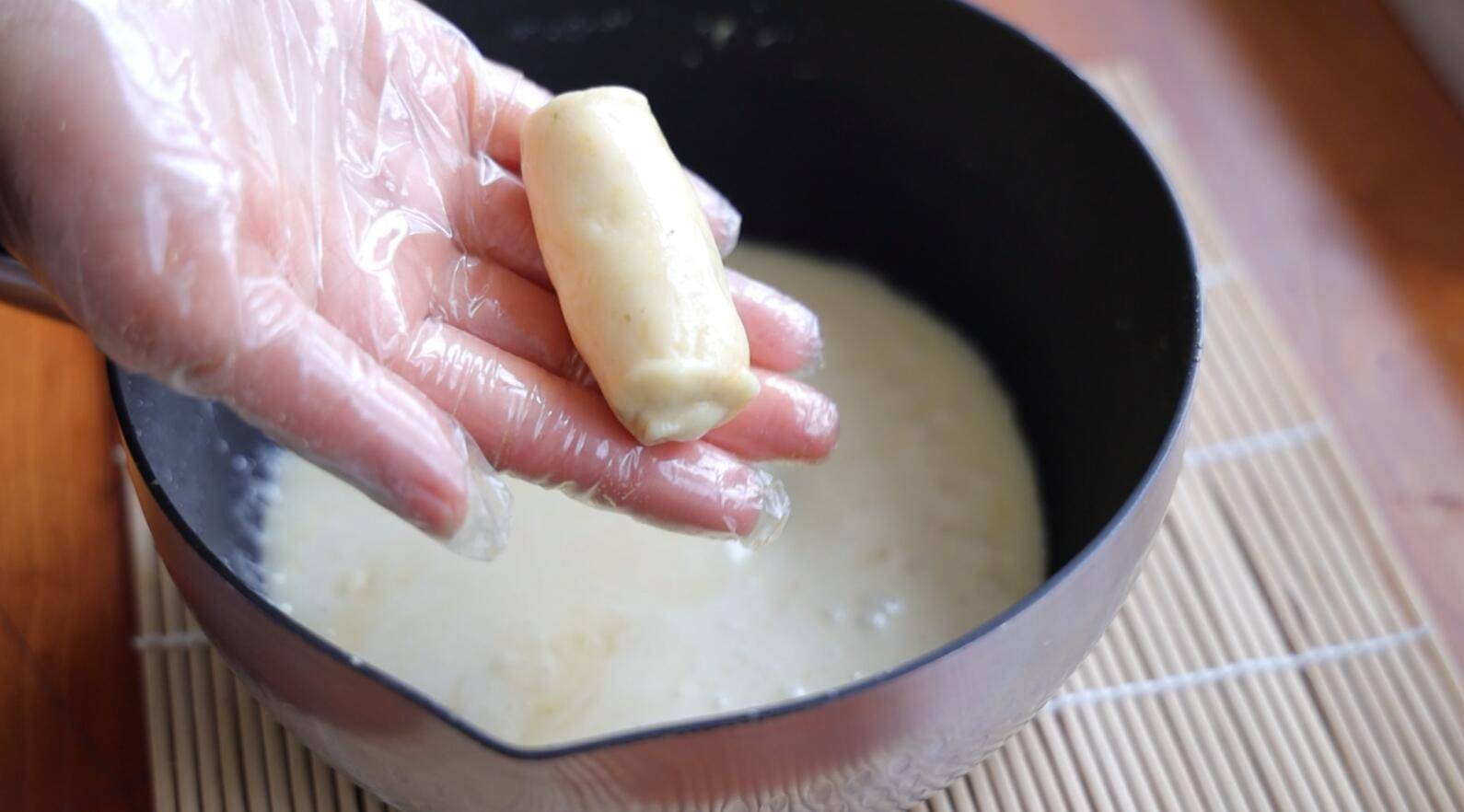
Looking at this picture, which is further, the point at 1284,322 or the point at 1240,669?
the point at 1284,322

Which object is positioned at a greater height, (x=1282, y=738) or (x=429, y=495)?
(x=429, y=495)

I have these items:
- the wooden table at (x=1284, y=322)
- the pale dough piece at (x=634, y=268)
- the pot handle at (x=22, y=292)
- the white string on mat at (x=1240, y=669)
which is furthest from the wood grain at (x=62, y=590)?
the white string on mat at (x=1240, y=669)

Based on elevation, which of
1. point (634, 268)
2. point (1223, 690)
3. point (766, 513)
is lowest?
point (1223, 690)

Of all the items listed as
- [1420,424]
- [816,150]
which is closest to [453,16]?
[816,150]

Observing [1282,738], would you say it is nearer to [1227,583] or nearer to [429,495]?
[1227,583]

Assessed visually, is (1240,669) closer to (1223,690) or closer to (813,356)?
(1223,690)

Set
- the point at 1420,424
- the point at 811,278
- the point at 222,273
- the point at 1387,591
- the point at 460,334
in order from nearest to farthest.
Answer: the point at 222,273, the point at 460,334, the point at 1387,591, the point at 1420,424, the point at 811,278

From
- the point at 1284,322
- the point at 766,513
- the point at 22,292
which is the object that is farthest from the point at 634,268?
the point at 1284,322

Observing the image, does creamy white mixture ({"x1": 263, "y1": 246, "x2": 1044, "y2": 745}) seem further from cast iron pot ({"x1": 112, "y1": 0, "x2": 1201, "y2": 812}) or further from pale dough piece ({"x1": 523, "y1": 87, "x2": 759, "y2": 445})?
pale dough piece ({"x1": 523, "y1": 87, "x2": 759, "y2": 445})
